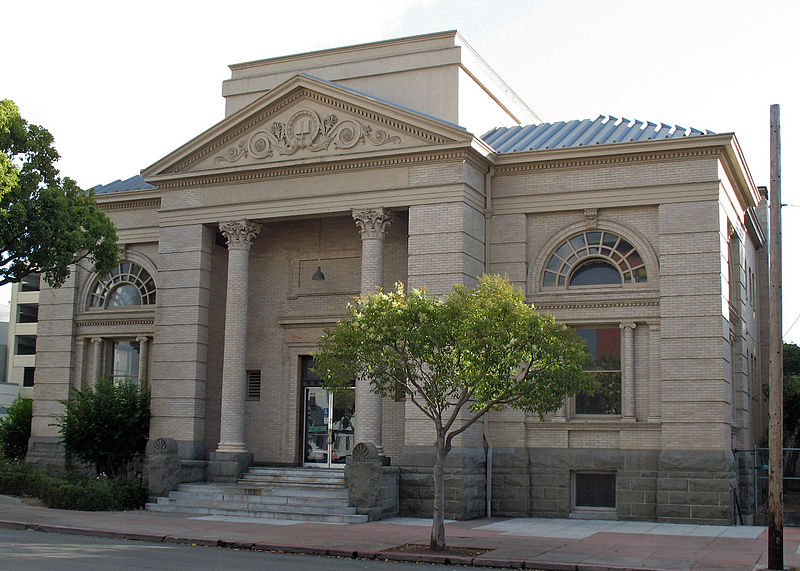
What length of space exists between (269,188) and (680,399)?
12.5m

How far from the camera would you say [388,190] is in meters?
25.4

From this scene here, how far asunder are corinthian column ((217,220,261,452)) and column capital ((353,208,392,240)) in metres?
3.53

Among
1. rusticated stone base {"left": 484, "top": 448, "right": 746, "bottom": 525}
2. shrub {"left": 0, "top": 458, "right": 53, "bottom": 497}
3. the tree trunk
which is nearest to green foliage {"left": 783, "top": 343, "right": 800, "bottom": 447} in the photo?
rusticated stone base {"left": 484, "top": 448, "right": 746, "bottom": 525}

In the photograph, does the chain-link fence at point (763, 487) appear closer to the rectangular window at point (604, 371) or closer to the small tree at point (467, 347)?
the rectangular window at point (604, 371)

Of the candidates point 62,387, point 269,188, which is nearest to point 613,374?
point 269,188

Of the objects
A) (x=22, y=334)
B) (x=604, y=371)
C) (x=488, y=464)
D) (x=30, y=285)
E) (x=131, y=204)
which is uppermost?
(x=30, y=285)

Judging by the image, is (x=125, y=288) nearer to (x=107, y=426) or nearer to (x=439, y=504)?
(x=107, y=426)

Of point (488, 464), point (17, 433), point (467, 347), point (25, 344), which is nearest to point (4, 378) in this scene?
point (25, 344)

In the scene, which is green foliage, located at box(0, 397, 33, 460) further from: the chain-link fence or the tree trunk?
the chain-link fence

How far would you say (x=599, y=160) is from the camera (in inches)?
976

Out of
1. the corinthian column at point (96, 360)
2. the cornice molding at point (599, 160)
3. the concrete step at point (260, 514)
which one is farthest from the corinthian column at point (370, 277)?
the corinthian column at point (96, 360)

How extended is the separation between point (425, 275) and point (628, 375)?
5.73 meters

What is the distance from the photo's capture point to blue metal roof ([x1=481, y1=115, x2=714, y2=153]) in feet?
83.3

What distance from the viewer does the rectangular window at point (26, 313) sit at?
81.9 meters
